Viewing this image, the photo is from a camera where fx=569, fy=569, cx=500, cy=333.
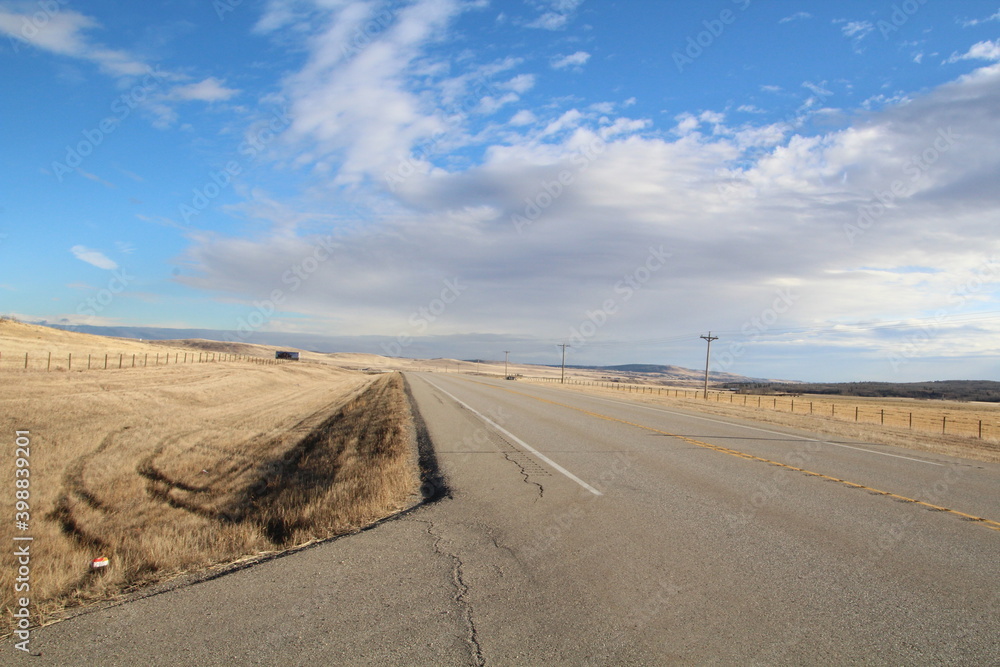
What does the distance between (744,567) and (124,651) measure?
4.95 meters

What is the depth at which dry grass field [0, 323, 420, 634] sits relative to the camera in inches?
229

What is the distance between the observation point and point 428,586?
476 cm

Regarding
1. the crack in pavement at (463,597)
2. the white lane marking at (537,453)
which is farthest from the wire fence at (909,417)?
the crack in pavement at (463,597)

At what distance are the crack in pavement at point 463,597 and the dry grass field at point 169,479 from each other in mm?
1353

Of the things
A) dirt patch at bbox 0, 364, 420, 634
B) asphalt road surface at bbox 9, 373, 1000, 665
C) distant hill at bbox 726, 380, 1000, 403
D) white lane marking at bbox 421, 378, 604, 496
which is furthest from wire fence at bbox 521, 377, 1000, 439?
distant hill at bbox 726, 380, 1000, 403

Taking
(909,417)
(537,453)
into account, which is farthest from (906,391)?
(537,453)

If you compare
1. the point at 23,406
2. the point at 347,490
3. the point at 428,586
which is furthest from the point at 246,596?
the point at 23,406

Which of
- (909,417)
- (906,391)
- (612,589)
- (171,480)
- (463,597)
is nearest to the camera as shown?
(463,597)

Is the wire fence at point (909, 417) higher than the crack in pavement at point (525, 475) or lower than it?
lower

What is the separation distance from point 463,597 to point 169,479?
11.7 meters

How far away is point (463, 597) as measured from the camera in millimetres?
4547

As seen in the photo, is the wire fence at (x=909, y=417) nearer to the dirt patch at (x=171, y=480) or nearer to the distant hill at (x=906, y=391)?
the dirt patch at (x=171, y=480)

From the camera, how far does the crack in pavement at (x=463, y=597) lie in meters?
3.69

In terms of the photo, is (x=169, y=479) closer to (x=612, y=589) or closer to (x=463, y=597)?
(x=463, y=597)
